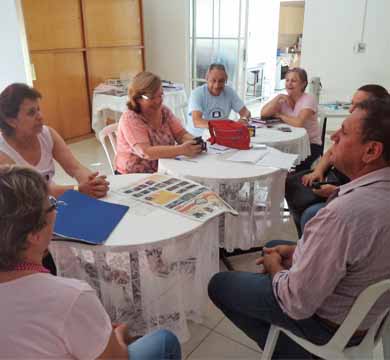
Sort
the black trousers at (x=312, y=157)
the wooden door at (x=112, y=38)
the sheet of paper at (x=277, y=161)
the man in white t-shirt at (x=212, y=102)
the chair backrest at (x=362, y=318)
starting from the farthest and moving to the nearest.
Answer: the wooden door at (x=112, y=38) → the man in white t-shirt at (x=212, y=102) → the black trousers at (x=312, y=157) → the sheet of paper at (x=277, y=161) → the chair backrest at (x=362, y=318)

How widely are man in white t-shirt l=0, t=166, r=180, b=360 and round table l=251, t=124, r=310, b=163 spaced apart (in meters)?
1.90

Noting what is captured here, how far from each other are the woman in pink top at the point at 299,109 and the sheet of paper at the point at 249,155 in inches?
27.9

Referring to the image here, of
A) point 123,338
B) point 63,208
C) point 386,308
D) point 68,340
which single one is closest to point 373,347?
point 386,308

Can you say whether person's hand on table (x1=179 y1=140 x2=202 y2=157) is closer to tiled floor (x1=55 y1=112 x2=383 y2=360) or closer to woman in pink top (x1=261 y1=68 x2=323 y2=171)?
tiled floor (x1=55 y1=112 x2=383 y2=360)

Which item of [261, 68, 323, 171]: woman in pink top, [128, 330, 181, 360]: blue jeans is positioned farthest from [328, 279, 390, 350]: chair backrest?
[261, 68, 323, 171]: woman in pink top

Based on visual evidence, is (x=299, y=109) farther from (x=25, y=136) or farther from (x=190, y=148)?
(x=25, y=136)

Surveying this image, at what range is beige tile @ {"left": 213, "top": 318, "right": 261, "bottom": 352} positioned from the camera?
172cm

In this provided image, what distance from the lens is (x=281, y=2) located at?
7.59 m

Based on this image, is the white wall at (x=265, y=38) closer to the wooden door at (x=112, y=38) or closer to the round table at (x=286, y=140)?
the wooden door at (x=112, y=38)

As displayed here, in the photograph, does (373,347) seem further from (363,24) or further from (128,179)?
(363,24)

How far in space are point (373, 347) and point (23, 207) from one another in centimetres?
111

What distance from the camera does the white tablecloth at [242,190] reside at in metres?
1.96

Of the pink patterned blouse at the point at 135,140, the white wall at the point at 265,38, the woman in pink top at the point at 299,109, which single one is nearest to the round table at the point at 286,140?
the woman in pink top at the point at 299,109

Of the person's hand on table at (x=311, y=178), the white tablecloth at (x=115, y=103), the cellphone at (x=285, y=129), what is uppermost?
the cellphone at (x=285, y=129)
